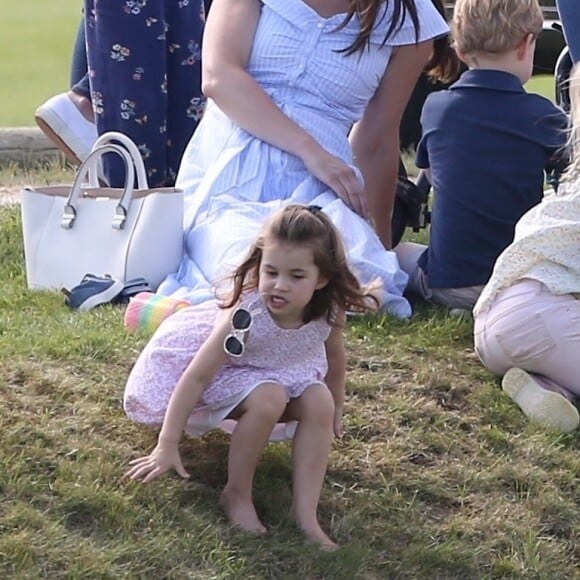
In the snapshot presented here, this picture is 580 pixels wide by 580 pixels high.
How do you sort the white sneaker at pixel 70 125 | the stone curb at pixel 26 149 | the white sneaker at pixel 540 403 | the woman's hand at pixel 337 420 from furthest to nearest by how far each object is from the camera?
1. the stone curb at pixel 26 149
2. the white sneaker at pixel 70 125
3. the white sneaker at pixel 540 403
4. the woman's hand at pixel 337 420

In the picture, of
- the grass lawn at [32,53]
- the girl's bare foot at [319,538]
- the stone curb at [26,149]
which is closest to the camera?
the girl's bare foot at [319,538]

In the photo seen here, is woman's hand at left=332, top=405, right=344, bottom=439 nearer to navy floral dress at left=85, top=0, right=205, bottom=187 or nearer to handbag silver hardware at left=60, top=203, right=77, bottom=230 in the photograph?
handbag silver hardware at left=60, top=203, right=77, bottom=230

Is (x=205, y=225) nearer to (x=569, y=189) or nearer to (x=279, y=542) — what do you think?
A: (x=569, y=189)

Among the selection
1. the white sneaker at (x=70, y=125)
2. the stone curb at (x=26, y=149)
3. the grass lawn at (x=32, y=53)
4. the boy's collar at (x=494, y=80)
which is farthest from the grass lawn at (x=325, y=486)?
the grass lawn at (x=32, y=53)

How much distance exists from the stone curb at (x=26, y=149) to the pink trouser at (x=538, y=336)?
4.58 meters

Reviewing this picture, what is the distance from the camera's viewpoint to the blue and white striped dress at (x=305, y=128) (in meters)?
4.22

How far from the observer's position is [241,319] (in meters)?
3.00

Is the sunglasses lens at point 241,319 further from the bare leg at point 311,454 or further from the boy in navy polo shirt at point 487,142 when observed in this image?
the boy in navy polo shirt at point 487,142

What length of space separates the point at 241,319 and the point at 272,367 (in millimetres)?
146

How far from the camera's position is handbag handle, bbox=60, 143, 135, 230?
421 cm

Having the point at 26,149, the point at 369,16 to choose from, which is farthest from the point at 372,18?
the point at 26,149

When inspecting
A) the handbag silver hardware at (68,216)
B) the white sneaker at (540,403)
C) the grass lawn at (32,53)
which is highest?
the handbag silver hardware at (68,216)

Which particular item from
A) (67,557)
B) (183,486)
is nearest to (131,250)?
(183,486)

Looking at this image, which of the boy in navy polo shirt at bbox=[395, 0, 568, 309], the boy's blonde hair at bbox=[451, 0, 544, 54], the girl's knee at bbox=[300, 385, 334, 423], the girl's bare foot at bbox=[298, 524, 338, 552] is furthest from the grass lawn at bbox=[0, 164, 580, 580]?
the boy's blonde hair at bbox=[451, 0, 544, 54]
